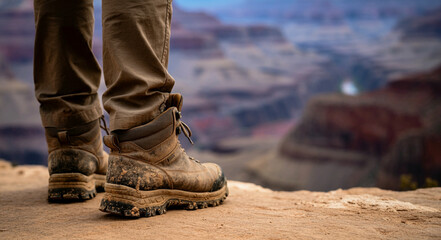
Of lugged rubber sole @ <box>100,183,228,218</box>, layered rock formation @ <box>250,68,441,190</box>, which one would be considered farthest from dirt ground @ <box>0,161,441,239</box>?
layered rock formation @ <box>250,68,441,190</box>

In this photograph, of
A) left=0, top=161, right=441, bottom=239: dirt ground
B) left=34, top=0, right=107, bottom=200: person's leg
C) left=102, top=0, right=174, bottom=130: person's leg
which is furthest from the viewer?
left=34, top=0, right=107, bottom=200: person's leg

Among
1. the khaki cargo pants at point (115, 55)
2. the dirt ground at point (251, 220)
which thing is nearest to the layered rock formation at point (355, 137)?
the dirt ground at point (251, 220)

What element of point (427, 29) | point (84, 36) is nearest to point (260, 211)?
point (84, 36)

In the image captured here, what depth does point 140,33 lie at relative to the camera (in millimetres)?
1488

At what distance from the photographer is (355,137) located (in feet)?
81.6

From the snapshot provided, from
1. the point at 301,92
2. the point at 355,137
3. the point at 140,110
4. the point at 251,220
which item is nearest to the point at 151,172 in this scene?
the point at 140,110

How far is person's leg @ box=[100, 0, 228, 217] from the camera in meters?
1.49

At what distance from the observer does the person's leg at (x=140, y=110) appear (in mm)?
1494

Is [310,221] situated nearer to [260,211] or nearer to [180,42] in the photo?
[260,211]

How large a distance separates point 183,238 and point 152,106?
0.46 m

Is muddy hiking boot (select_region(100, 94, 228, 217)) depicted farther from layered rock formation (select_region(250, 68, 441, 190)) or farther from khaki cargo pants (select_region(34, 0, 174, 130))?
layered rock formation (select_region(250, 68, 441, 190))

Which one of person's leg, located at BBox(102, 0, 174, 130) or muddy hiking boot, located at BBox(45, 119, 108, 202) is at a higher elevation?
person's leg, located at BBox(102, 0, 174, 130)

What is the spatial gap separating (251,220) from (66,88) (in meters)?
0.91

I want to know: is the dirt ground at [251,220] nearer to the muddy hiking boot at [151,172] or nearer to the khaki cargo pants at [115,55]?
the muddy hiking boot at [151,172]
